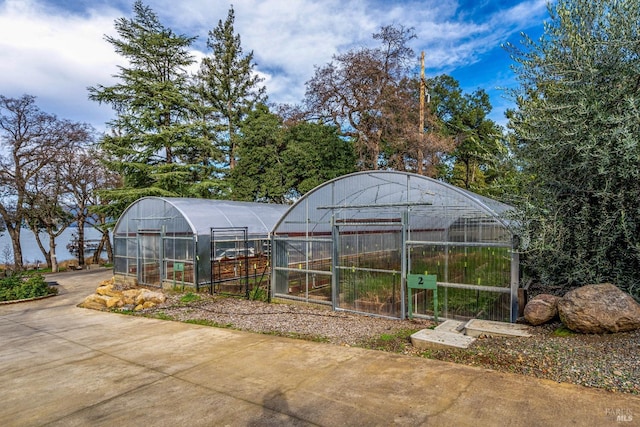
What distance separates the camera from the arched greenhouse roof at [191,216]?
11.6m

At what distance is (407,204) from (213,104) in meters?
22.5

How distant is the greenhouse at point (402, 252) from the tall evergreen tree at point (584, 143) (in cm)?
78

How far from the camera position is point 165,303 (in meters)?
9.55

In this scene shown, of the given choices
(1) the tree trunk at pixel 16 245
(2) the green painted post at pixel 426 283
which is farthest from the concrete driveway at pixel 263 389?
(1) the tree trunk at pixel 16 245

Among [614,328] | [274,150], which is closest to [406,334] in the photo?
[614,328]

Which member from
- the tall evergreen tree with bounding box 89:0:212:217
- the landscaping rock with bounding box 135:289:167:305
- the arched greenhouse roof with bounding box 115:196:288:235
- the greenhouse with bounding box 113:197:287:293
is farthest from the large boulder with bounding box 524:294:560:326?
the tall evergreen tree with bounding box 89:0:212:217

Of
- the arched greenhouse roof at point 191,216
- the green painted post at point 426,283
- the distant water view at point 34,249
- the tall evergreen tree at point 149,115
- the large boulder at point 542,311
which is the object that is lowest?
the distant water view at point 34,249

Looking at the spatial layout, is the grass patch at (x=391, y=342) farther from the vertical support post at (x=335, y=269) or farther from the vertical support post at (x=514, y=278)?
the vertical support post at (x=335, y=269)

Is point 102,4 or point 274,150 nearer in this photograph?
point 102,4

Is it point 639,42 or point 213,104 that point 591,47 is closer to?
point 639,42

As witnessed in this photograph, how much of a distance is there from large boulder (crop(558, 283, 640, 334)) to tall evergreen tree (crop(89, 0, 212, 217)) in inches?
712

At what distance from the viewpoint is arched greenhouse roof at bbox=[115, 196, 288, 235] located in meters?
11.6

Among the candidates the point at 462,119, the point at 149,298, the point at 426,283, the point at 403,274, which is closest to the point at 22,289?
the point at 149,298

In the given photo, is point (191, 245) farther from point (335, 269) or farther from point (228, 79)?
point (228, 79)
